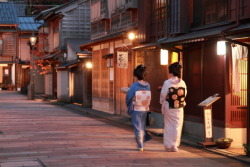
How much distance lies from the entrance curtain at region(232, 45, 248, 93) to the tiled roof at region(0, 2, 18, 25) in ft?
181

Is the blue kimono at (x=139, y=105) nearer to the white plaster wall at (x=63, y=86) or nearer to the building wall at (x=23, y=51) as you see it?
the white plaster wall at (x=63, y=86)

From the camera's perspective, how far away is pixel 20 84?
64.1 metres

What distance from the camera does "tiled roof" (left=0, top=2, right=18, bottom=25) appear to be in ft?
211

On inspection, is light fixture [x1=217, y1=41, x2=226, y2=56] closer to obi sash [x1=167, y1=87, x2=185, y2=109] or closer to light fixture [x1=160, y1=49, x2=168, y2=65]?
obi sash [x1=167, y1=87, x2=185, y2=109]

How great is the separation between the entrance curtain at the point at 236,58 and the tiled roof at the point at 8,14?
181ft

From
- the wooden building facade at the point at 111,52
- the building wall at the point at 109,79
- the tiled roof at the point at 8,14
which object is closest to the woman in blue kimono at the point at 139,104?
the wooden building facade at the point at 111,52

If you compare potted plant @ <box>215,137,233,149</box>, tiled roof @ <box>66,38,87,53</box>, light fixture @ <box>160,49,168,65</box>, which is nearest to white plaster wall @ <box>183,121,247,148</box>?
potted plant @ <box>215,137,233,149</box>

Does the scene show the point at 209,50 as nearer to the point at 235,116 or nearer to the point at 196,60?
the point at 196,60

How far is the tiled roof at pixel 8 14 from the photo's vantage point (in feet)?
211

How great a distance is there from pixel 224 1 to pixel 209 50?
1.52 metres

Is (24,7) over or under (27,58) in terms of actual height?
over

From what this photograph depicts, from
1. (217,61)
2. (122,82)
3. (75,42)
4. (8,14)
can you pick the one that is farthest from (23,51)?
(217,61)

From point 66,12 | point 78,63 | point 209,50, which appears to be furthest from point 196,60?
point 66,12

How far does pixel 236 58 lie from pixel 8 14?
187ft
